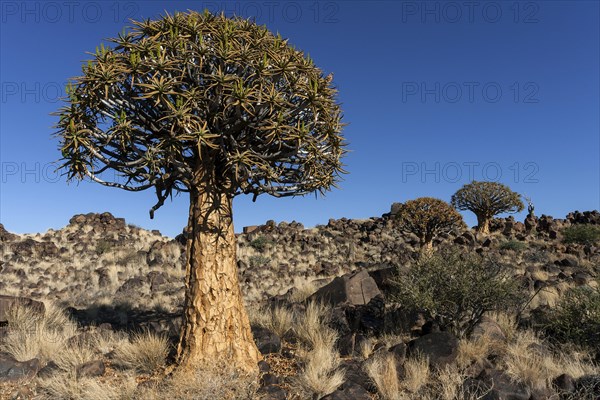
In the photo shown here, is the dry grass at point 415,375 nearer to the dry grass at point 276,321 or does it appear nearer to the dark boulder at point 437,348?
the dark boulder at point 437,348

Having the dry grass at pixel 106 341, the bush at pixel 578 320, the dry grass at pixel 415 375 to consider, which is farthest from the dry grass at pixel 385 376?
the dry grass at pixel 106 341

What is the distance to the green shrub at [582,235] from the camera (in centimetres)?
2523

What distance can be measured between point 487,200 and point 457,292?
24.4 metres

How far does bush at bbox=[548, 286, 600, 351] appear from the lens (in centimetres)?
819

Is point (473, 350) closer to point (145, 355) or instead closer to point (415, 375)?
point (415, 375)

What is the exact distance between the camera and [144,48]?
655 centimetres

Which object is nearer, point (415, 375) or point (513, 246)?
point (415, 375)

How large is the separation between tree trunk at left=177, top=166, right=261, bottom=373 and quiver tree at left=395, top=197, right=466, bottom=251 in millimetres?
15162

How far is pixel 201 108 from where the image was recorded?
21.5 feet

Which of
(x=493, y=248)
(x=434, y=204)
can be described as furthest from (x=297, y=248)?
(x=493, y=248)

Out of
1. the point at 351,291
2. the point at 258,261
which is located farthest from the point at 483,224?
the point at 351,291

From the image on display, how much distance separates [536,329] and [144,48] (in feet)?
29.6

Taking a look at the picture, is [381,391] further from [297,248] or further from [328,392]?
[297,248]

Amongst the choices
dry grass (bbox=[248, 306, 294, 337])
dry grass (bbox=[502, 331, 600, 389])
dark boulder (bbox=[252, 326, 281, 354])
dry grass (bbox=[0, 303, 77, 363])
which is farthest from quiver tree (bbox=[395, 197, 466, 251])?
dry grass (bbox=[0, 303, 77, 363])
